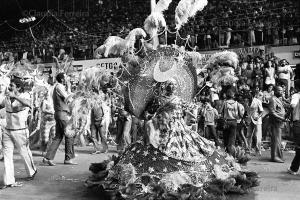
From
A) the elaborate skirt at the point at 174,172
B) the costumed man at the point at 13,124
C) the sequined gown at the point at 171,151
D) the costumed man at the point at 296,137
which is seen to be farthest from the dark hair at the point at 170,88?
the costumed man at the point at 296,137

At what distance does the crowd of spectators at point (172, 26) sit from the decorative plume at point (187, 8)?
4.08 feet

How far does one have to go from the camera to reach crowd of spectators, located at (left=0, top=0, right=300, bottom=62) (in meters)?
17.4

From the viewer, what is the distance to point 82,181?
723 cm

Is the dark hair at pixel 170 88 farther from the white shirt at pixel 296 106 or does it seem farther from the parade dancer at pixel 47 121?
the parade dancer at pixel 47 121

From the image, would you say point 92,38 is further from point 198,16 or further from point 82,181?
point 82,181

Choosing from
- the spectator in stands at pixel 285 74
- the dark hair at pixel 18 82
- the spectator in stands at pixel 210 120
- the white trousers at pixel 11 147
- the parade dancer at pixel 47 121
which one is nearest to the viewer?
the white trousers at pixel 11 147

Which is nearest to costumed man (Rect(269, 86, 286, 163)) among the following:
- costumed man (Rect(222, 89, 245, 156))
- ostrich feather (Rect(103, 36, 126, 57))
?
costumed man (Rect(222, 89, 245, 156))

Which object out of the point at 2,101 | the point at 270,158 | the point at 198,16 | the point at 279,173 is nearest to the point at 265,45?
the point at 198,16

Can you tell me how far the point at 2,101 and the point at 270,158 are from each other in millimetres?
5609

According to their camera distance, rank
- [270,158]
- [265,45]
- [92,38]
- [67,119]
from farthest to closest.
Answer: [92,38] → [265,45] → [270,158] → [67,119]

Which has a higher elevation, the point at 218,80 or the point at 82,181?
the point at 218,80

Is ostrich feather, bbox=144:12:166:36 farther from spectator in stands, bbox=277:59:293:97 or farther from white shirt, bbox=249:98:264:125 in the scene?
spectator in stands, bbox=277:59:293:97

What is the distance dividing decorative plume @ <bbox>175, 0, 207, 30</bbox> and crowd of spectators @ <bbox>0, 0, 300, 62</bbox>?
1.24 m

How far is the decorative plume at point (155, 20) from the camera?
630 cm
